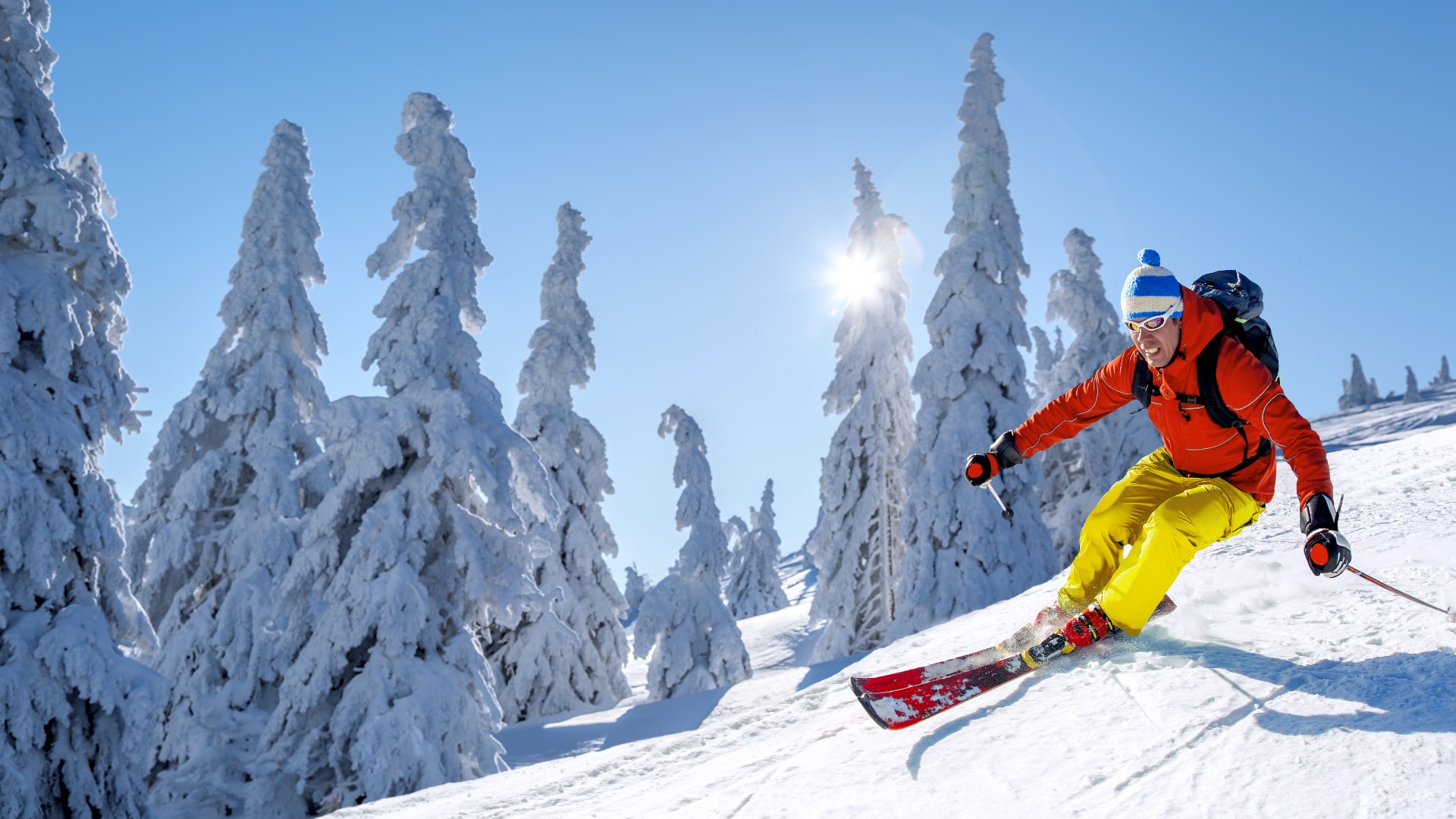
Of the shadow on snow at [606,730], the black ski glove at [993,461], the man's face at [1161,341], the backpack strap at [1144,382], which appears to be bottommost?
the shadow on snow at [606,730]

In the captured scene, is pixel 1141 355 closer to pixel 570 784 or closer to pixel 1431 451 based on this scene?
pixel 570 784

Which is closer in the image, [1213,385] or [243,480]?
[1213,385]

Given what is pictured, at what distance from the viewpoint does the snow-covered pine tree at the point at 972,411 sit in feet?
→ 53.7

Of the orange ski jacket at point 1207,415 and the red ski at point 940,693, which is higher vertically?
the orange ski jacket at point 1207,415

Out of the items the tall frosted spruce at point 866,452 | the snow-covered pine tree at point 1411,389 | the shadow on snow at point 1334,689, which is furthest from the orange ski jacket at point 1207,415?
the snow-covered pine tree at point 1411,389

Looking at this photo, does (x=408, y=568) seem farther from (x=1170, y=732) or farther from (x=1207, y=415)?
(x=1170, y=732)

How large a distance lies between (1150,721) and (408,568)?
10.9 m

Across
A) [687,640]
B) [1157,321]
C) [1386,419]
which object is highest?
[1157,321]

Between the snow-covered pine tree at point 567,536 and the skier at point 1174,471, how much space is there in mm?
16081

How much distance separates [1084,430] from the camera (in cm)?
2552

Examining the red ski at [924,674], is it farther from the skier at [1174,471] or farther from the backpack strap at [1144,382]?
the backpack strap at [1144,382]

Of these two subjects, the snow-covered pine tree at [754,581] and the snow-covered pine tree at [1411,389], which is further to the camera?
the snow-covered pine tree at [1411,389]

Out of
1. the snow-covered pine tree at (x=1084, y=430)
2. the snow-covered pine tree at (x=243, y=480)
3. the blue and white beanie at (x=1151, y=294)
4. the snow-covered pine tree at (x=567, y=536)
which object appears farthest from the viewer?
the snow-covered pine tree at (x=1084, y=430)

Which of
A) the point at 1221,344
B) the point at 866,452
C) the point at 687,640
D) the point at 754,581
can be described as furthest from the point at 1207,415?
the point at 754,581
